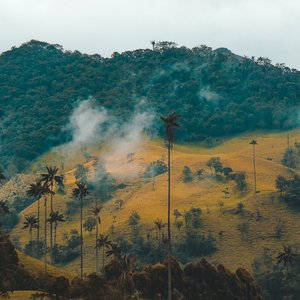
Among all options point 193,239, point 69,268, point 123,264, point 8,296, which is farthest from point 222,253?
point 8,296

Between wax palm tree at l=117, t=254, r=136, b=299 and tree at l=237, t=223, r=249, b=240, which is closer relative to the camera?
wax palm tree at l=117, t=254, r=136, b=299

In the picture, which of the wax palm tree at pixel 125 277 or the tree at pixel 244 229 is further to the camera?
the tree at pixel 244 229

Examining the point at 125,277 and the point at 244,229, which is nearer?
the point at 125,277

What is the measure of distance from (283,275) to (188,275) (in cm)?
4865

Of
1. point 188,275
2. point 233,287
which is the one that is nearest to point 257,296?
point 233,287

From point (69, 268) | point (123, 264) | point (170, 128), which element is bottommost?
point (69, 268)

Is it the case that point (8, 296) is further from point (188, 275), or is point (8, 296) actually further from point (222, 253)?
point (222, 253)

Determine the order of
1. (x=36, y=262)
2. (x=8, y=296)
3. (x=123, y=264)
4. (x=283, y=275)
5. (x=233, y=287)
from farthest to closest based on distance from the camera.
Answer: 1. (x=283, y=275)
2. (x=36, y=262)
3. (x=233, y=287)
4. (x=123, y=264)
5. (x=8, y=296)

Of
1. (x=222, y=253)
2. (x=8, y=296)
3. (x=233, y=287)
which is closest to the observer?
(x=8, y=296)

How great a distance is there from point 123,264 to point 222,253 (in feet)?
314

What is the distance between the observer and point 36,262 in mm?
132125

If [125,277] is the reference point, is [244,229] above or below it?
above

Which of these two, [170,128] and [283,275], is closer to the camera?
[170,128]

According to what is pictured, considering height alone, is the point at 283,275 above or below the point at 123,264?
below
